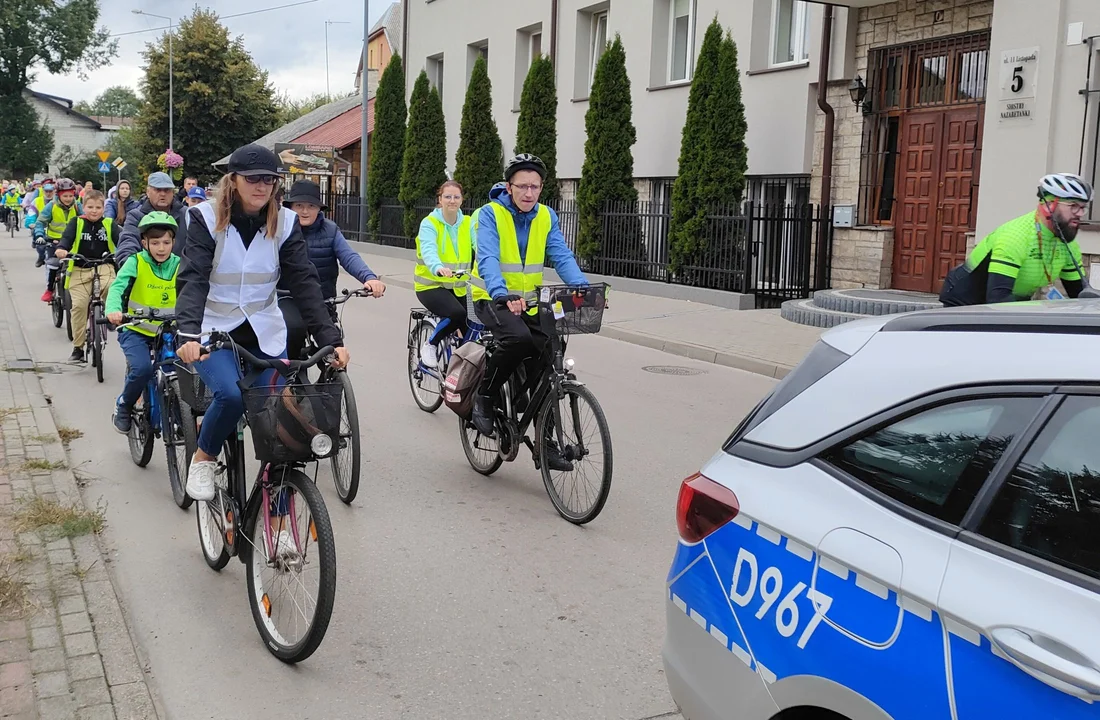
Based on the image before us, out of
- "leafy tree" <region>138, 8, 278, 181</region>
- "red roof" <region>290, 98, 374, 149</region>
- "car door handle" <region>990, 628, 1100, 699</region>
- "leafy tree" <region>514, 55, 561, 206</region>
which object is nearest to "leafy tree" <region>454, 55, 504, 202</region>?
"leafy tree" <region>514, 55, 561, 206</region>

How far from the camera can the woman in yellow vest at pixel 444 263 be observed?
847 cm

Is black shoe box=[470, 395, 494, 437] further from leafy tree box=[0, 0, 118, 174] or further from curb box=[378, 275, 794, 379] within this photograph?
leafy tree box=[0, 0, 118, 174]

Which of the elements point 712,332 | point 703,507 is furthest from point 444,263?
point 703,507

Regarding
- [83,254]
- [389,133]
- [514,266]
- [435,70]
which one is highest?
[435,70]

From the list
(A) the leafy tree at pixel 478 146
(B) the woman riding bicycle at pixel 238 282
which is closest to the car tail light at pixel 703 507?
(B) the woman riding bicycle at pixel 238 282

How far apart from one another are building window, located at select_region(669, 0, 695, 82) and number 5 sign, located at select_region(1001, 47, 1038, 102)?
27.2 feet

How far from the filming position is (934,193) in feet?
49.7

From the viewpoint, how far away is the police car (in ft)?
6.16

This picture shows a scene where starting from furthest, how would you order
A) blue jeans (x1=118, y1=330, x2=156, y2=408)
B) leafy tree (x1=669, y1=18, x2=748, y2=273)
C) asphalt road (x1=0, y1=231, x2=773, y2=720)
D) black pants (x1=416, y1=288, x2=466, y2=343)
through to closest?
leafy tree (x1=669, y1=18, x2=748, y2=273)
black pants (x1=416, y1=288, x2=466, y2=343)
blue jeans (x1=118, y1=330, x2=156, y2=408)
asphalt road (x1=0, y1=231, x2=773, y2=720)

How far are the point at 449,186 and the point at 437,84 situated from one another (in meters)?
23.5

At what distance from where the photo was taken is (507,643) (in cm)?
432

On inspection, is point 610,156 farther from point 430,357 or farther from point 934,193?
point 430,357

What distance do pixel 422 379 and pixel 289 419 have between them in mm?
5064

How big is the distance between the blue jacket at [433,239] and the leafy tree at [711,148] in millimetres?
8624
